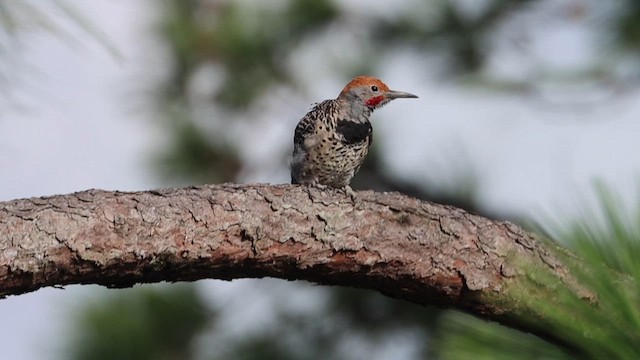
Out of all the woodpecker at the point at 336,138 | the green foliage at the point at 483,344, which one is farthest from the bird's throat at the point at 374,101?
the green foliage at the point at 483,344

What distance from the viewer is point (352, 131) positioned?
379cm

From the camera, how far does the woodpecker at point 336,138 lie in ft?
12.1

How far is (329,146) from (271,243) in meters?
1.42

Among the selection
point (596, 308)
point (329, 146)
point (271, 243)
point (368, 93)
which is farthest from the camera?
point (368, 93)

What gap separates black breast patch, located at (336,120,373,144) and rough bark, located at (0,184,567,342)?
50.7 inches

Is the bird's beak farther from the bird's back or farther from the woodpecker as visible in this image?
the bird's back

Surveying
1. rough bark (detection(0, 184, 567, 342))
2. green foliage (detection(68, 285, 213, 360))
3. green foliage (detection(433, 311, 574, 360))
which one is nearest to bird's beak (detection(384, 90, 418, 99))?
green foliage (detection(68, 285, 213, 360))

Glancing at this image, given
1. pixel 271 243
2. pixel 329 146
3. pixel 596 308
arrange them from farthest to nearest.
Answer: pixel 329 146 → pixel 271 243 → pixel 596 308

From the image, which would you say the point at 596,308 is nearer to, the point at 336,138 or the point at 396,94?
the point at 336,138

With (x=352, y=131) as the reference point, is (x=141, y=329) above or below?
below

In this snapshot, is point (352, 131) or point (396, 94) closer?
point (352, 131)

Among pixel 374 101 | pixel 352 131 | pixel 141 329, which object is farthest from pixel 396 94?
pixel 141 329

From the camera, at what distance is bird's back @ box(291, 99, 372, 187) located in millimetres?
3691

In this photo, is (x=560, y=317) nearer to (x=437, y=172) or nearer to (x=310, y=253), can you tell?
(x=310, y=253)
